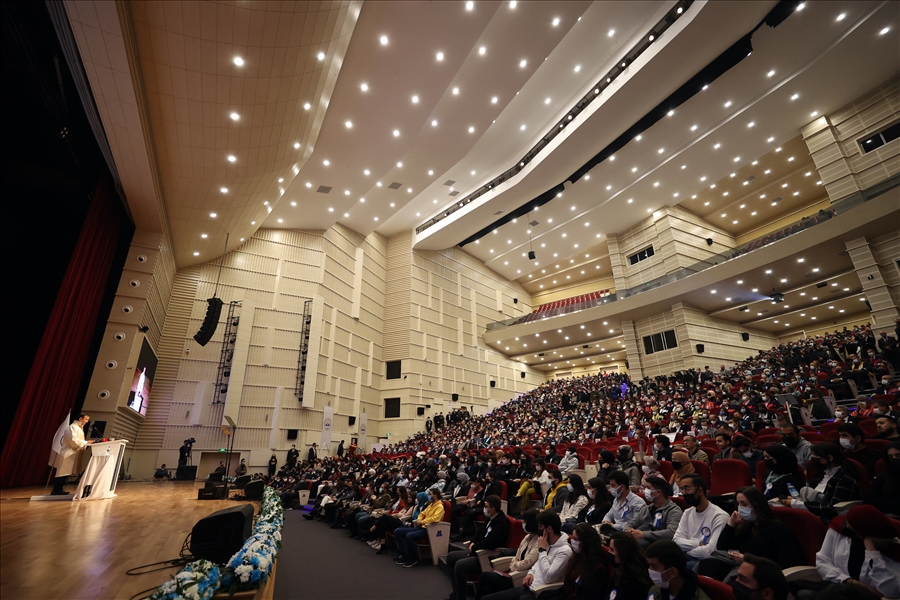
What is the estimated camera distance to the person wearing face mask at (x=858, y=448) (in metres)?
3.18

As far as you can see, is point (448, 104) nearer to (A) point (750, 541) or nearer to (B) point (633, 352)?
(B) point (633, 352)

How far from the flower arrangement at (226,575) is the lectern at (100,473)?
16.1ft

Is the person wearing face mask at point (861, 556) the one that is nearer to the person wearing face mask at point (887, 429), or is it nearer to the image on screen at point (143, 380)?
the person wearing face mask at point (887, 429)

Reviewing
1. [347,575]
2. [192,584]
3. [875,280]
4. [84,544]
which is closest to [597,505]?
[347,575]

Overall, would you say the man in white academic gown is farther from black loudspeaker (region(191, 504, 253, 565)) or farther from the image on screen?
black loudspeaker (region(191, 504, 253, 565))

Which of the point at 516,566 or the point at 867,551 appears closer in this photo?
the point at 867,551

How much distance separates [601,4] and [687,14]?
2.31 metres

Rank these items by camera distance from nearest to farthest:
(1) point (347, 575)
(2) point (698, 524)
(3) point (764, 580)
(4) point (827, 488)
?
(3) point (764, 580) < (2) point (698, 524) < (4) point (827, 488) < (1) point (347, 575)

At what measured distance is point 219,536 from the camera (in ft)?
10.4

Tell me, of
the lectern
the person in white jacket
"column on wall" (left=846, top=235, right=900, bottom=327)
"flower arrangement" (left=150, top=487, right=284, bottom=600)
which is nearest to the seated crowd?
the person in white jacket

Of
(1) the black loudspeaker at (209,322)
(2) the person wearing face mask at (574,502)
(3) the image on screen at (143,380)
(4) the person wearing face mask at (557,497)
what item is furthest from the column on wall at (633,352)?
(3) the image on screen at (143,380)

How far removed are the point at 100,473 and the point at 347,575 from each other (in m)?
4.91

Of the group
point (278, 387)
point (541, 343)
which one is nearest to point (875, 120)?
point (541, 343)

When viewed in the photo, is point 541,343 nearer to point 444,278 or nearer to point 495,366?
point 495,366
